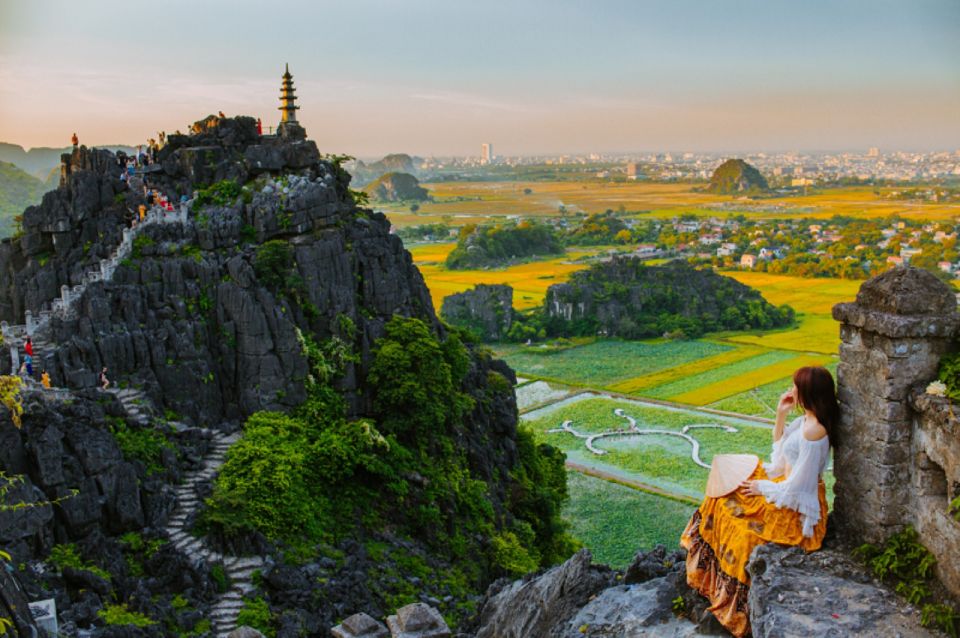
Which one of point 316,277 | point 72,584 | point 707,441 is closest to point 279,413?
point 316,277

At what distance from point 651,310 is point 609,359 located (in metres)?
12.8

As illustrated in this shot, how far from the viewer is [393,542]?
69.9 ft

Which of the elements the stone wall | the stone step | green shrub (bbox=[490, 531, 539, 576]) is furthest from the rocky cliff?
the stone wall

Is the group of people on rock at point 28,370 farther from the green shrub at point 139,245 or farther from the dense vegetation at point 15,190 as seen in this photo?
the dense vegetation at point 15,190

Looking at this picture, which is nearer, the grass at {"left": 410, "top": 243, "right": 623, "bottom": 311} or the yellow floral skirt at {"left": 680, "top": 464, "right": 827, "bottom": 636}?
the yellow floral skirt at {"left": 680, "top": 464, "right": 827, "bottom": 636}

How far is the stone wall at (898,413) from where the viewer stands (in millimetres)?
8727

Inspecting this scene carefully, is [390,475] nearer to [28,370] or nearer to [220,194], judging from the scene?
[28,370]

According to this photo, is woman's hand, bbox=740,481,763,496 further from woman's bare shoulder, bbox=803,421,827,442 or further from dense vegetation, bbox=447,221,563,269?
dense vegetation, bbox=447,221,563,269

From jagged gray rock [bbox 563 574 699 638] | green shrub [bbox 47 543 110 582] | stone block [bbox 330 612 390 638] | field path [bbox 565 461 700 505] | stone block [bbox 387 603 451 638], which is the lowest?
A: field path [bbox 565 461 700 505]

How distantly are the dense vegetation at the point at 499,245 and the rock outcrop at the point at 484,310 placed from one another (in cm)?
3018

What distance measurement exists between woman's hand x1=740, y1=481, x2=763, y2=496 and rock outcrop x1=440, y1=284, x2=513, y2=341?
185ft

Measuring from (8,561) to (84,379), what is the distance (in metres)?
6.63

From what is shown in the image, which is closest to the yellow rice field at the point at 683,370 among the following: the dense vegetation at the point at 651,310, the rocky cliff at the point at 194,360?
the dense vegetation at the point at 651,310

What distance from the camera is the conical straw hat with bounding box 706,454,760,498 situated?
9.62 metres
